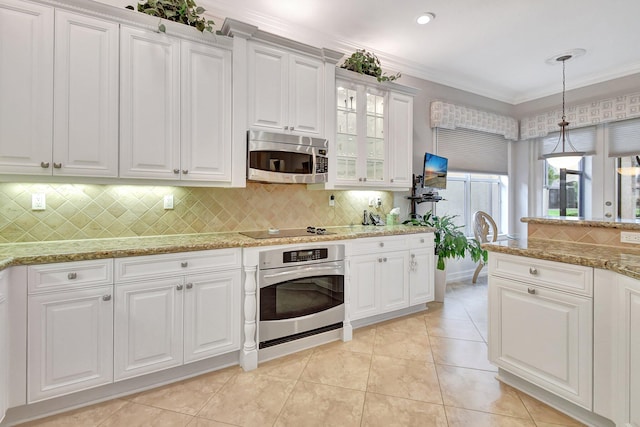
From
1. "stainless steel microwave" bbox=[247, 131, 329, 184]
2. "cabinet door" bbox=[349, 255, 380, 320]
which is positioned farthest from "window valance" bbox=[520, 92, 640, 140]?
"stainless steel microwave" bbox=[247, 131, 329, 184]

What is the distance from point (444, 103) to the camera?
13.7ft

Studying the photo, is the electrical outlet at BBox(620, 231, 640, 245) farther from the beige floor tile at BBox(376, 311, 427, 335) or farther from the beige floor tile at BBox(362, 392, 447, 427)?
the beige floor tile at BBox(376, 311, 427, 335)

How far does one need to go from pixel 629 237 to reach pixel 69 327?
3.44m

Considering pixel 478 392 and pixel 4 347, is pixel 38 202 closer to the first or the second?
pixel 4 347

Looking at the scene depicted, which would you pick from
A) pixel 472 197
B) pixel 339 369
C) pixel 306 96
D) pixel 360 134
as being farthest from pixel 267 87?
pixel 472 197

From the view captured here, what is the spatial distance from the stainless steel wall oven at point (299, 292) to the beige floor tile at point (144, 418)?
0.73 m

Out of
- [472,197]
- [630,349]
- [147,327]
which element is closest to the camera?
[630,349]

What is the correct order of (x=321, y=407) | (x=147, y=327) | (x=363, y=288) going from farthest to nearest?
(x=363, y=288), (x=147, y=327), (x=321, y=407)

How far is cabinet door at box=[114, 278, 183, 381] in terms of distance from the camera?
1.95 m

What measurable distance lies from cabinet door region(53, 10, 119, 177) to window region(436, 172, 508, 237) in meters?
3.92

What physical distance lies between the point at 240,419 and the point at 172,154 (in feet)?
5.94

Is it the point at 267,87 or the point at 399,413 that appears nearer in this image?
the point at 399,413

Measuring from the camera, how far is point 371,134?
131 inches

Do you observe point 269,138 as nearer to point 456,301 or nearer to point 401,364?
point 401,364
